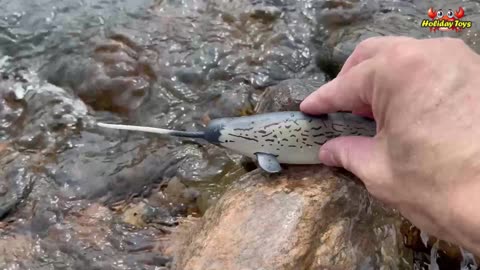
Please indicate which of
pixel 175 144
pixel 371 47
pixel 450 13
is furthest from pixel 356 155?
pixel 450 13

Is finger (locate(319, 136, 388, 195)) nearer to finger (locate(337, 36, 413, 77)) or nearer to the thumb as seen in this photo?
the thumb

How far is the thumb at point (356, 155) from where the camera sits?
8.81ft

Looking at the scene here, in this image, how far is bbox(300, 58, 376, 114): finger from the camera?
2754 mm

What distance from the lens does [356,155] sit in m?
2.85

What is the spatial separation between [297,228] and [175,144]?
200 centimetres

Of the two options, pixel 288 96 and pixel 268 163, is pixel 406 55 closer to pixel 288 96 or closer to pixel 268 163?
pixel 268 163

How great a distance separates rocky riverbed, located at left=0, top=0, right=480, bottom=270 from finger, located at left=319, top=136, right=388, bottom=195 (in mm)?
244

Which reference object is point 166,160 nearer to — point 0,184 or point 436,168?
point 0,184

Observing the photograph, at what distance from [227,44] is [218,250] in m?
2.98

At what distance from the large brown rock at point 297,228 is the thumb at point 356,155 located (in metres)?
0.19

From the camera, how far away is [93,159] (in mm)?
4852
